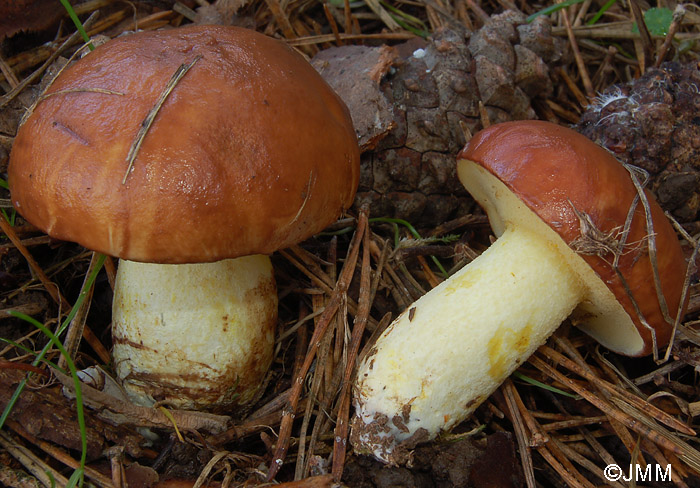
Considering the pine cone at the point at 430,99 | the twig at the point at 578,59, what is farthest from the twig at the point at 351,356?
the twig at the point at 578,59

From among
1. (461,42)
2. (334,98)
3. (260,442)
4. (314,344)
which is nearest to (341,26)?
(461,42)

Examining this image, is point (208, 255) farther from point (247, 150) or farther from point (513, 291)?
point (513, 291)

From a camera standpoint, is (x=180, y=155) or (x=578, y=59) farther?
(x=578, y=59)

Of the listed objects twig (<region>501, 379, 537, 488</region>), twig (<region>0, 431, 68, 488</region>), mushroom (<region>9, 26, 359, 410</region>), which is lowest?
twig (<region>501, 379, 537, 488</region>)

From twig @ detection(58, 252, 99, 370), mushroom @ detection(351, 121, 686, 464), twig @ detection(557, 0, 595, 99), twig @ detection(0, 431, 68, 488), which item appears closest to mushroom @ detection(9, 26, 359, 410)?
twig @ detection(58, 252, 99, 370)

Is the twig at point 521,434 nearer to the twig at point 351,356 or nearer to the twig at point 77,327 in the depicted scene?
the twig at point 351,356

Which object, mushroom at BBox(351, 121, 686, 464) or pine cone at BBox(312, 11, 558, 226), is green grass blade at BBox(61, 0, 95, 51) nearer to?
pine cone at BBox(312, 11, 558, 226)

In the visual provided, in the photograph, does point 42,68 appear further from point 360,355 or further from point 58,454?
point 360,355

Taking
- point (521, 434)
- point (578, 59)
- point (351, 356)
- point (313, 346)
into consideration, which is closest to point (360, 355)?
point (351, 356)
